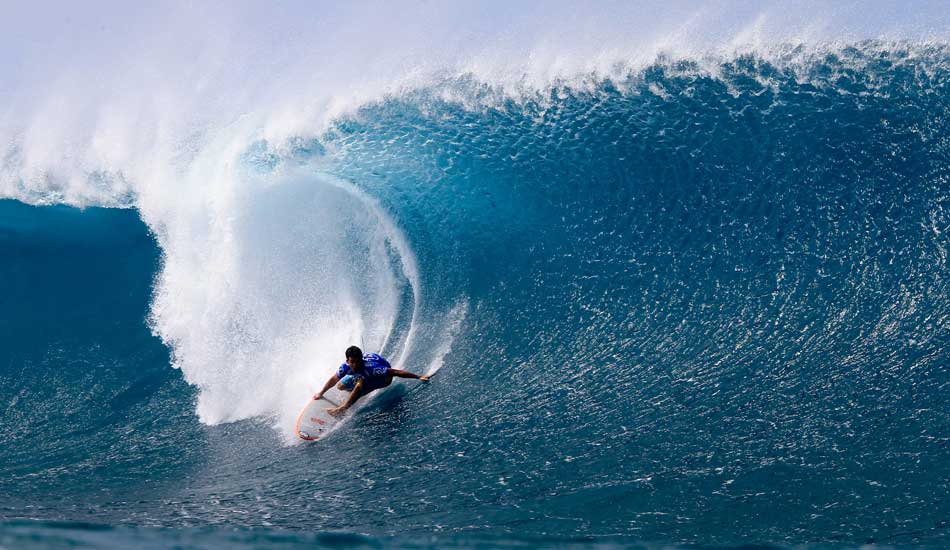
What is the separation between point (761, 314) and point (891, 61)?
6490 mm

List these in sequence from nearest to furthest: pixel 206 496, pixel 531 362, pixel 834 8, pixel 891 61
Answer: pixel 206 496 < pixel 531 362 < pixel 891 61 < pixel 834 8

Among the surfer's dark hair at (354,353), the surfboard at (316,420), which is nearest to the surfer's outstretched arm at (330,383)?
the surfboard at (316,420)

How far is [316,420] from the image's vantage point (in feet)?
29.8

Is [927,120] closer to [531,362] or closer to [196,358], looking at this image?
[531,362]

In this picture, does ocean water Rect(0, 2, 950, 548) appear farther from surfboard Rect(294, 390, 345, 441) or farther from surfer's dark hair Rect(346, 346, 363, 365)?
surfer's dark hair Rect(346, 346, 363, 365)

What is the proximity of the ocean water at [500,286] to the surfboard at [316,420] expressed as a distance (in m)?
0.28

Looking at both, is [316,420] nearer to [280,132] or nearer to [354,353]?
[354,353]

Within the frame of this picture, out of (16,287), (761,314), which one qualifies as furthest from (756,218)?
(16,287)

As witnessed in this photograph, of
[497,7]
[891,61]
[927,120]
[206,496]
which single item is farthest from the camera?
[497,7]

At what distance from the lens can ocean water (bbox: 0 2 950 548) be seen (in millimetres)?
7734

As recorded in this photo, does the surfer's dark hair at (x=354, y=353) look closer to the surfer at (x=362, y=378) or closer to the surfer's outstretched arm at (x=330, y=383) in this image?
the surfer at (x=362, y=378)

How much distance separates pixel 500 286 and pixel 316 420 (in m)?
3.42

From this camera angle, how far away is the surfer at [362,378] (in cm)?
910

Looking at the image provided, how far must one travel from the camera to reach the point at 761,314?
9.80 m
